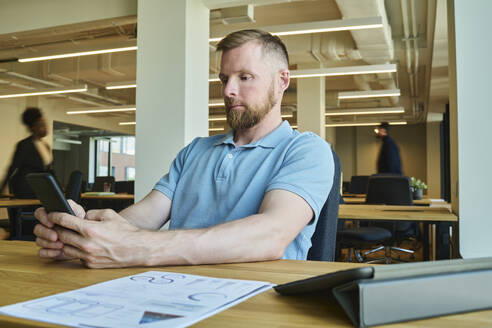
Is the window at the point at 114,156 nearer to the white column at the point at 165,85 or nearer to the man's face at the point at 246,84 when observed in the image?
the white column at the point at 165,85

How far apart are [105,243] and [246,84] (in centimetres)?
73

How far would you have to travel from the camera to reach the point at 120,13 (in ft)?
15.4

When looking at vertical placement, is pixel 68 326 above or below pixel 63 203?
below

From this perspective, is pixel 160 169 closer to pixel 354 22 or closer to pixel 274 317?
pixel 354 22

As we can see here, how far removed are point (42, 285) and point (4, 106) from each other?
36.2ft

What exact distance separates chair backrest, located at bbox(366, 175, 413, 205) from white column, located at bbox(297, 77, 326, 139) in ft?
10.5

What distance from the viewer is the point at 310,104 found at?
837 centimetres

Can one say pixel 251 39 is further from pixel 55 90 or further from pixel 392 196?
pixel 55 90

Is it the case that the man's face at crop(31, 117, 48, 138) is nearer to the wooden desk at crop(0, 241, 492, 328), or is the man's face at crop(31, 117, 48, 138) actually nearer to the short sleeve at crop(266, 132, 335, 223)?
the wooden desk at crop(0, 241, 492, 328)

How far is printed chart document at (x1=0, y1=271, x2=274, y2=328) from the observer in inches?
22.2

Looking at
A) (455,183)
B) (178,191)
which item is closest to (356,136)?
(455,183)

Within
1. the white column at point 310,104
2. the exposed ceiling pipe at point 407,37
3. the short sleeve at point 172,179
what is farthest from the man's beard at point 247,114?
the white column at point 310,104

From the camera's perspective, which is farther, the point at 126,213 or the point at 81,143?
the point at 81,143

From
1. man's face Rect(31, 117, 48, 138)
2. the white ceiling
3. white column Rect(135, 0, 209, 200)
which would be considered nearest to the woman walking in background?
man's face Rect(31, 117, 48, 138)
